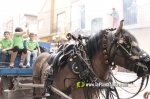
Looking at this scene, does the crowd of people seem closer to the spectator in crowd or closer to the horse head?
the horse head

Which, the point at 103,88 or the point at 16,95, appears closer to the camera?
the point at 103,88

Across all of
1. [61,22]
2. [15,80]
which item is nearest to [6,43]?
[15,80]

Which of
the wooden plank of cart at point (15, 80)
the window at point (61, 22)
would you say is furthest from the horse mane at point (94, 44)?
the window at point (61, 22)

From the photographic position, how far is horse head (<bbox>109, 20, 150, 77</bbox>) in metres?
2.12

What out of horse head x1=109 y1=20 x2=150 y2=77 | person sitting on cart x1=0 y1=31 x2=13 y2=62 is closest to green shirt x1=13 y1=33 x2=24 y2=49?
person sitting on cart x1=0 y1=31 x2=13 y2=62

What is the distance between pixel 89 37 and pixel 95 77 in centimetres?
51

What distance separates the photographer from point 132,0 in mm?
10742

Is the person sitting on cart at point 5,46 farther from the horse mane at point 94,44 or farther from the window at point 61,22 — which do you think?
the window at point 61,22

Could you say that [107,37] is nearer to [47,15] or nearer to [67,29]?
[67,29]

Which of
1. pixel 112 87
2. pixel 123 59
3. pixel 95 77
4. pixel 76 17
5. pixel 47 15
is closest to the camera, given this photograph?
pixel 123 59

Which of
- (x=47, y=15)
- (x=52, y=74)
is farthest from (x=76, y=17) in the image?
(x=52, y=74)

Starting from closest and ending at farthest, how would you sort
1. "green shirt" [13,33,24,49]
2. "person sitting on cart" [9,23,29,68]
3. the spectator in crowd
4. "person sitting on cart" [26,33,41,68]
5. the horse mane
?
the horse mane < "person sitting on cart" [9,23,29,68] < "green shirt" [13,33,24,49] < "person sitting on cart" [26,33,41,68] < the spectator in crowd

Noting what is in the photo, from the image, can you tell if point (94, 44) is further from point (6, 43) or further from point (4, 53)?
point (6, 43)

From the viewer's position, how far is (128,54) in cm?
217
